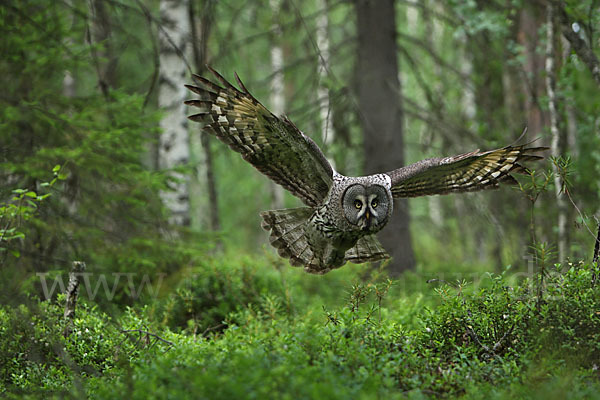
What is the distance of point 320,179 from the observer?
4910 mm

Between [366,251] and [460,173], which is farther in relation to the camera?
[366,251]

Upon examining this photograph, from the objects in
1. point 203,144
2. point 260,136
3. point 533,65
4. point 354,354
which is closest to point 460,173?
point 260,136

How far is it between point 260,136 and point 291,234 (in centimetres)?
117

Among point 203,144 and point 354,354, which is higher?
point 203,144

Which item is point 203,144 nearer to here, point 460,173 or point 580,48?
point 460,173

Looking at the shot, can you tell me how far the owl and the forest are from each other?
0.20ft

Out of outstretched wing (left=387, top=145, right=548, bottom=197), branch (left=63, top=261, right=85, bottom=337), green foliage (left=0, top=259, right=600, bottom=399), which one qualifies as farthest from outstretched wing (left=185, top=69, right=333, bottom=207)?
branch (left=63, top=261, right=85, bottom=337)

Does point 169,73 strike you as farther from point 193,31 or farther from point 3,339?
point 3,339

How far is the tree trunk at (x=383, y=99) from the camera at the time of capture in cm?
875

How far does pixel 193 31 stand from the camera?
640cm

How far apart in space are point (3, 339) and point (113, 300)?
1.90 meters

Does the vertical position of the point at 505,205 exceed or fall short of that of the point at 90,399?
it exceeds it

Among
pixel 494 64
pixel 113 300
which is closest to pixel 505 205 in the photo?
pixel 494 64

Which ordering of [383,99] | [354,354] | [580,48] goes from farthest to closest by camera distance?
[383,99] < [580,48] < [354,354]
